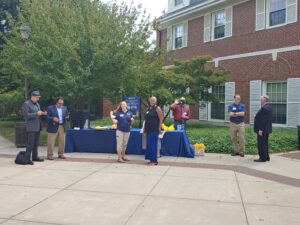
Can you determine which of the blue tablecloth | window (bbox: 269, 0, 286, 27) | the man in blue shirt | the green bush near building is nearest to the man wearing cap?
the blue tablecloth

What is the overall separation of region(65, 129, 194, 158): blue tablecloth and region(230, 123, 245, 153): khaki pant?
1.30 m

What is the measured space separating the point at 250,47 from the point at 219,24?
2.72 metres

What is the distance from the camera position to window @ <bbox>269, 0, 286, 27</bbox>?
17.7 meters

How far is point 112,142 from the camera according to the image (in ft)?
41.3

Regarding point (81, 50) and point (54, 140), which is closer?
point (54, 140)

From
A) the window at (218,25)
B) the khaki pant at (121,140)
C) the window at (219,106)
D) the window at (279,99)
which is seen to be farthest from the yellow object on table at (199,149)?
the window at (218,25)

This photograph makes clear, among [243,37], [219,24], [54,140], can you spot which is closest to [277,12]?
[243,37]

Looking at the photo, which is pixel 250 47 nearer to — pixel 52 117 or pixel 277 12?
pixel 277 12

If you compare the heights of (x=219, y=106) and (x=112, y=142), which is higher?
(x=219, y=106)

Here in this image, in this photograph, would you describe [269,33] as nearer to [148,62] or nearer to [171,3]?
[148,62]

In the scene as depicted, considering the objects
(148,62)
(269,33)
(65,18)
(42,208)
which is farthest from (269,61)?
(42,208)

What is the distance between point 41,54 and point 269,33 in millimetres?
9937

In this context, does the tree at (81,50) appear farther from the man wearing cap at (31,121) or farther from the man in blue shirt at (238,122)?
the man in blue shirt at (238,122)

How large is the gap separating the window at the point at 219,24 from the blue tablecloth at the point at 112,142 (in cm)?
1058
